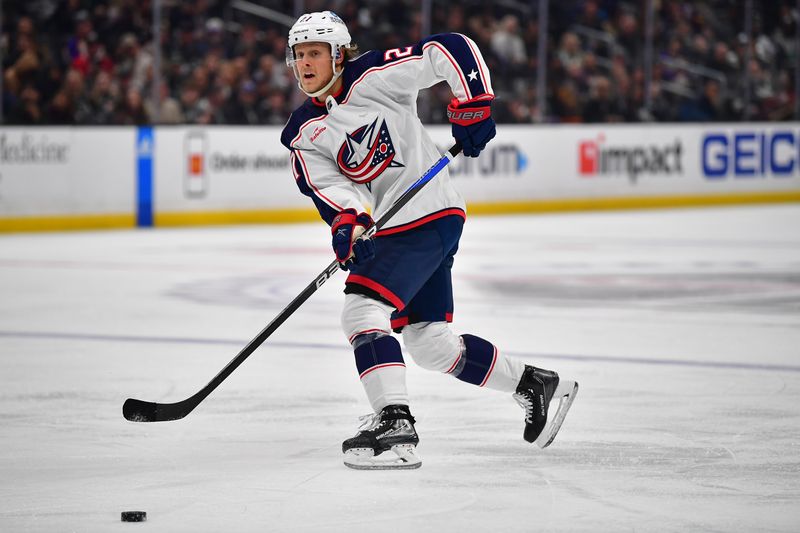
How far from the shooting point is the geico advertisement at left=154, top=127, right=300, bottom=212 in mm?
11844

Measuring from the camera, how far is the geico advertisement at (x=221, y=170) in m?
11.8

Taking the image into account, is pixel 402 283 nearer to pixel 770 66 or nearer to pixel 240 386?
pixel 240 386

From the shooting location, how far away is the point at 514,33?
45.6 ft

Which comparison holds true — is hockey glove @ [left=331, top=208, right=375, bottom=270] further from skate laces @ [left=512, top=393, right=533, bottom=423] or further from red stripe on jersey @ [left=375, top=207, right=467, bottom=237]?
skate laces @ [left=512, top=393, right=533, bottom=423]

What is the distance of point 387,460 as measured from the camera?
11.6 ft

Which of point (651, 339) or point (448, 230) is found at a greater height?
point (448, 230)

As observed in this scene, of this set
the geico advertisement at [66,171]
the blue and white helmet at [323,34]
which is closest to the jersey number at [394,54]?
the blue and white helmet at [323,34]

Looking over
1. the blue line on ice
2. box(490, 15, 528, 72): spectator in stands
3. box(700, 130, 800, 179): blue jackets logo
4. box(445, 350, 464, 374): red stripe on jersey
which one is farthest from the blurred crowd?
box(445, 350, 464, 374): red stripe on jersey

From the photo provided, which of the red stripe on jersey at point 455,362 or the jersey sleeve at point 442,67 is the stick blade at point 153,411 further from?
the jersey sleeve at point 442,67

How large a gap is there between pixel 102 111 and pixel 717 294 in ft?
18.3

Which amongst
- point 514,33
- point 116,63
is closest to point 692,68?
point 514,33

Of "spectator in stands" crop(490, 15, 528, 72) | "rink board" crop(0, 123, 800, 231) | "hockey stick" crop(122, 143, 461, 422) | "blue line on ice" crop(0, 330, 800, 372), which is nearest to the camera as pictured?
"hockey stick" crop(122, 143, 461, 422)

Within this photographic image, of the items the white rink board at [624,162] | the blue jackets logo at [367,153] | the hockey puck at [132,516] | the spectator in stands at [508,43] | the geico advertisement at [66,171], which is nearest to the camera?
the hockey puck at [132,516]

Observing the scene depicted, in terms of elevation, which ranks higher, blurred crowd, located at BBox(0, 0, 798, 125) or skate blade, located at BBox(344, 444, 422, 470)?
blurred crowd, located at BBox(0, 0, 798, 125)
